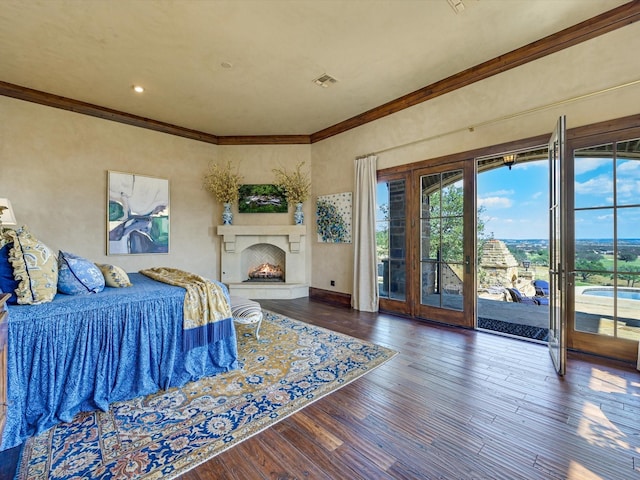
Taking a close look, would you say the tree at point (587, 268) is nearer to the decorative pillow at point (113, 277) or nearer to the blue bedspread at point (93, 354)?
the blue bedspread at point (93, 354)

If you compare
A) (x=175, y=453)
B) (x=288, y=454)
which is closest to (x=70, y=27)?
(x=175, y=453)

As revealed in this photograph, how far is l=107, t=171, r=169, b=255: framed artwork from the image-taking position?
181 inches

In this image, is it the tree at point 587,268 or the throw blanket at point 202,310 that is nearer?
the throw blanket at point 202,310

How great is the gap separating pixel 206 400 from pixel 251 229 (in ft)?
12.7

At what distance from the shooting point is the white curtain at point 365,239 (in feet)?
15.3

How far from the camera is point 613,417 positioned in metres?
1.90

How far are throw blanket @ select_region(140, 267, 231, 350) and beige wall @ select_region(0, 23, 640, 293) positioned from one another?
2868 mm

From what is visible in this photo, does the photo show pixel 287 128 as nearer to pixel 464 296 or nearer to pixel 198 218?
pixel 198 218

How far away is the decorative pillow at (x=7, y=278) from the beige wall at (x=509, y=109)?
13.7 ft

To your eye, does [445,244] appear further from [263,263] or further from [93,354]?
[93,354]

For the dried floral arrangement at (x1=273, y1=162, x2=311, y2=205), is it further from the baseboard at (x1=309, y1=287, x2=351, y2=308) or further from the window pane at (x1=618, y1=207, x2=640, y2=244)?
the window pane at (x1=618, y1=207, x2=640, y2=244)

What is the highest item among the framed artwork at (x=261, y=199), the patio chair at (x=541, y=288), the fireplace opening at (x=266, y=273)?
the framed artwork at (x=261, y=199)

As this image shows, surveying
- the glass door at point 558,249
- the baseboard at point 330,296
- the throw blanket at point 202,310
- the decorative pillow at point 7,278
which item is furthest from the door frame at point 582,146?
the decorative pillow at point 7,278

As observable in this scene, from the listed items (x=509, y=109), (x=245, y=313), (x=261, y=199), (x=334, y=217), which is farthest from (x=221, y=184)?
(x=509, y=109)
